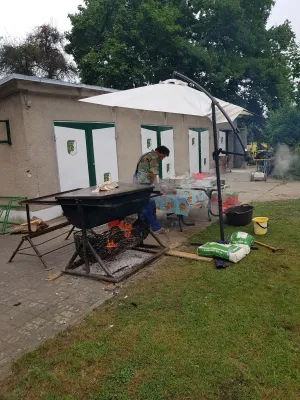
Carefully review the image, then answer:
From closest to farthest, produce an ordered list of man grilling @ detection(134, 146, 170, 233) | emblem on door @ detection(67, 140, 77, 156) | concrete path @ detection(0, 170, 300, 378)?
concrete path @ detection(0, 170, 300, 378), man grilling @ detection(134, 146, 170, 233), emblem on door @ detection(67, 140, 77, 156)

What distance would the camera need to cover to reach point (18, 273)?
15.5 ft

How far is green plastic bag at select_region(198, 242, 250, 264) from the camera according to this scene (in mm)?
4588

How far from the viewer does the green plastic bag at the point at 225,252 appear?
4.59 m

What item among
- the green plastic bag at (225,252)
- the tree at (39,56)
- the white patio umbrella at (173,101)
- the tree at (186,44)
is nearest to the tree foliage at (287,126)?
the tree at (186,44)

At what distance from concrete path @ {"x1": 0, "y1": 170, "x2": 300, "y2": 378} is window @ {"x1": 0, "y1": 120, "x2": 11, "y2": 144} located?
2419 millimetres

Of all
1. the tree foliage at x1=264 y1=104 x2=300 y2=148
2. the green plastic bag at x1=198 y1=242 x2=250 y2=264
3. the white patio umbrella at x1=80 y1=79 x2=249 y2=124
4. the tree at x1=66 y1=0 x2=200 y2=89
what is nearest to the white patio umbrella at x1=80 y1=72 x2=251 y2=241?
the white patio umbrella at x1=80 y1=79 x2=249 y2=124

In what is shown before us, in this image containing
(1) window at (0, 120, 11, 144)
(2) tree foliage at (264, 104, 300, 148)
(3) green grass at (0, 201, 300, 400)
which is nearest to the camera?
(3) green grass at (0, 201, 300, 400)

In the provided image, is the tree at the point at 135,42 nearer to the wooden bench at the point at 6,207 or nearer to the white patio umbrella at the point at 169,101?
the wooden bench at the point at 6,207

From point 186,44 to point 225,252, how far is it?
48.2 ft

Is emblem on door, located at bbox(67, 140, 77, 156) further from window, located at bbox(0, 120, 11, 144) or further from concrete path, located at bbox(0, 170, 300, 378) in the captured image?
concrete path, located at bbox(0, 170, 300, 378)

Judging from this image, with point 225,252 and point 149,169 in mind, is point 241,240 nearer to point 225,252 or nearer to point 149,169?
point 225,252

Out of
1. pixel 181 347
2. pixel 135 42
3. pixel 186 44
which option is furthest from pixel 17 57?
pixel 181 347

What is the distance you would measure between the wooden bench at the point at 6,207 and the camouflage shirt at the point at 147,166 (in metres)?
2.84

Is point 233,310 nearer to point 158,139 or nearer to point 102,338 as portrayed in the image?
point 102,338
